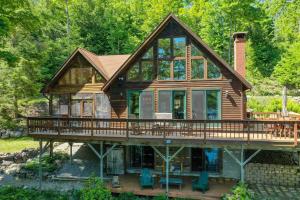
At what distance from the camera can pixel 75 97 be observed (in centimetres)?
1914

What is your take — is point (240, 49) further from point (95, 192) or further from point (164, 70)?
point (95, 192)

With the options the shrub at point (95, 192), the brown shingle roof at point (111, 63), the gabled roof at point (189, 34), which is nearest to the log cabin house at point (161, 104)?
the gabled roof at point (189, 34)

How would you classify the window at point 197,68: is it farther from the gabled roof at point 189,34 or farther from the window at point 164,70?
the window at point 164,70

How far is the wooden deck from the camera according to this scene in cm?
1371

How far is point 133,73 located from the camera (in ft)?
57.3

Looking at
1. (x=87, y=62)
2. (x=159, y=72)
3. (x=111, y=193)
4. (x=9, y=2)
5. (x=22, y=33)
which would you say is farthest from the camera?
(x=22, y=33)

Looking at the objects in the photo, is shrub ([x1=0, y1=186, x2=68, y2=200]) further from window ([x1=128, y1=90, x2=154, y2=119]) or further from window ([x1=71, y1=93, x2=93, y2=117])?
window ([x1=128, y1=90, x2=154, y2=119])

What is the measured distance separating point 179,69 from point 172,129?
14.2ft

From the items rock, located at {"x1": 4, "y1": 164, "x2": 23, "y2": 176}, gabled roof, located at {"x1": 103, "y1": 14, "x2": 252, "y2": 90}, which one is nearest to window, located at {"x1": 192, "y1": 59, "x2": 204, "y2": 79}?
gabled roof, located at {"x1": 103, "y1": 14, "x2": 252, "y2": 90}

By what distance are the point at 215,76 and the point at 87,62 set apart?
8.19m

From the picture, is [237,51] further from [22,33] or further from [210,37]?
[210,37]

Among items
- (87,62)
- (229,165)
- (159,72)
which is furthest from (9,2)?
(229,165)

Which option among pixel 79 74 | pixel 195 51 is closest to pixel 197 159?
pixel 195 51

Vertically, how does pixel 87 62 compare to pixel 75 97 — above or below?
above
